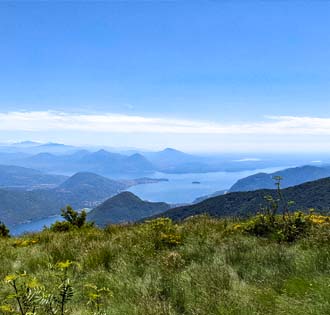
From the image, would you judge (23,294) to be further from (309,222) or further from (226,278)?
(309,222)

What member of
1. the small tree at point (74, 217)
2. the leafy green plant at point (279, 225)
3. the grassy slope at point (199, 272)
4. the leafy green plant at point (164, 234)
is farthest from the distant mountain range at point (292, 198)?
the grassy slope at point (199, 272)

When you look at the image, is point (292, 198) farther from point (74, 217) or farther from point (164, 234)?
point (164, 234)

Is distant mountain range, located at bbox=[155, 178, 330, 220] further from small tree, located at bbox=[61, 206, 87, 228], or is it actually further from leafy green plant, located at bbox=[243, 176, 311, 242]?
leafy green plant, located at bbox=[243, 176, 311, 242]

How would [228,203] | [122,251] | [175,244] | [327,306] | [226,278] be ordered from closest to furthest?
[327,306], [226,278], [122,251], [175,244], [228,203]

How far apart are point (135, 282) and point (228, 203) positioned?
178 feet

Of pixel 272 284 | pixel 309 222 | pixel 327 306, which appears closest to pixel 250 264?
pixel 272 284

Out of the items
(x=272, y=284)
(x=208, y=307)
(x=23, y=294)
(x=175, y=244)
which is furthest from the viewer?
(x=175, y=244)

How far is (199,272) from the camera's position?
5.43 metres

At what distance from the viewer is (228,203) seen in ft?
190

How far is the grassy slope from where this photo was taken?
4.05 metres

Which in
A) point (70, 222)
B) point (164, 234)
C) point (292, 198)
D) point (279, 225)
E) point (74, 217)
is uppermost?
point (279, 225)

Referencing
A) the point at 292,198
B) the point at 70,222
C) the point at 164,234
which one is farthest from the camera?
the point at 292,198

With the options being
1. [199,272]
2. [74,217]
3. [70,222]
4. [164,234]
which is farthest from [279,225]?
[74,217]

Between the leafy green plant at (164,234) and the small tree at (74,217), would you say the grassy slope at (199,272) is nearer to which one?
the leafy green plant at (164,234)
